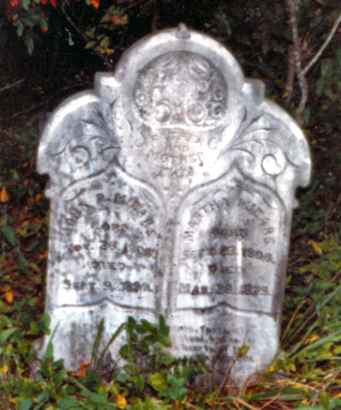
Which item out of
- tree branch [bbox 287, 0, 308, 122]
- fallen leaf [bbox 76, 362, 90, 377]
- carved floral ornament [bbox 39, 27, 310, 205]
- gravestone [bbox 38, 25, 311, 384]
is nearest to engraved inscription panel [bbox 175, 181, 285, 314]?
gravestone [bbox 38, 25, 311, 384]

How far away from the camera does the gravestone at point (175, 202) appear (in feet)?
12.2

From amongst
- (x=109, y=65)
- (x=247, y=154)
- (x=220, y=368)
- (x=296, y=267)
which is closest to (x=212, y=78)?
(x=247, y=154)

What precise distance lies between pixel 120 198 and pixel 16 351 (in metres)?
0.89

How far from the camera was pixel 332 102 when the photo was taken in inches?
221

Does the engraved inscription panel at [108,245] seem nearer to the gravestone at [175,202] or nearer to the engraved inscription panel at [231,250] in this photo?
the gravestone at [175,202]

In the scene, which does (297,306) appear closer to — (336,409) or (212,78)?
(336,409)

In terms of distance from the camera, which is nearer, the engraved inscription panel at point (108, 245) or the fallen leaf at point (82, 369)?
the engraved inscription panel at point (108, 245)

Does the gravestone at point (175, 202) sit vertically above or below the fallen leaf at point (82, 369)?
above

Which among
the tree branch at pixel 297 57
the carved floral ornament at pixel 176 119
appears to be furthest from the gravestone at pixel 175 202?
the tree branch at pixel 297 57

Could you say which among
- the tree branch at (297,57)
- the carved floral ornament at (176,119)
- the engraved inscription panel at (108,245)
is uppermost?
the tree branch at (297,57)

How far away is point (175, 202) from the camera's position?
3.88 metres

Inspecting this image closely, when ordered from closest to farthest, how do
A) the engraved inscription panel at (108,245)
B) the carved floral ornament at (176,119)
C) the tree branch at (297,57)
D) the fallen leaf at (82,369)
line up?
the carved floral ornament at (176,119)
the engraved inscription panel at (108,245)
the fallen leaf at (82,369)
the tree branch at (297,57)

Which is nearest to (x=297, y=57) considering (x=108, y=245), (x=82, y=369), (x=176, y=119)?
(x=176, y=119)

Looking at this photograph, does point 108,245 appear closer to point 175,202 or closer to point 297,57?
point 175,202
